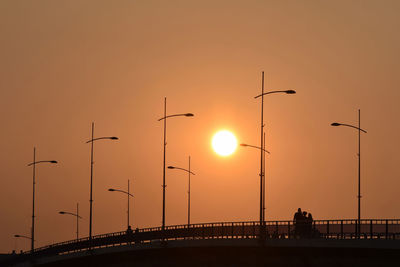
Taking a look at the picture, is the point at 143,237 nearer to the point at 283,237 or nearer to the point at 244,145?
the point at 244,145

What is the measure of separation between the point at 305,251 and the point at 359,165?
12.8 m

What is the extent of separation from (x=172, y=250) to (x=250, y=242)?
12.5m

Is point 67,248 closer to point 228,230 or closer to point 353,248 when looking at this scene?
point 228,230

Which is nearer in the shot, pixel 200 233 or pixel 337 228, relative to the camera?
pixel 337 228

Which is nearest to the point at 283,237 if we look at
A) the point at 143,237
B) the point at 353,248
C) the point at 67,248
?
the point at 353,248

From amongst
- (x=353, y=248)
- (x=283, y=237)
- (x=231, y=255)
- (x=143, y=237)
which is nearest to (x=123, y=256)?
(x=143, y=237)

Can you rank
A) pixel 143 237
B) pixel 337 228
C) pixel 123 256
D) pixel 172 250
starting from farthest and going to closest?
pixel 143 237 → pixel 123 256 → pixel 172 250 → pixel 337 228

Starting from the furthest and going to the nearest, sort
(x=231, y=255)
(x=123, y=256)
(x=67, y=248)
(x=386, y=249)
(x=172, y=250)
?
1. (x=67, y=248)
2. (x=123, y=256)
3. (x=172, y=250)
4. (x=231, y=255)
5. (x=386, y=249)

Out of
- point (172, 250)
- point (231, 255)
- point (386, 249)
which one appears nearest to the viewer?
point (386, 249)

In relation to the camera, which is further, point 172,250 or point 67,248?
point 67,248

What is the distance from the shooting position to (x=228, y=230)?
282ft

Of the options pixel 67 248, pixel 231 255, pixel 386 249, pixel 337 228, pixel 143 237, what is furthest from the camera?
pixel 67 248

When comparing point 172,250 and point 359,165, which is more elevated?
point 359,165

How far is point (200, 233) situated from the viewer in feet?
298
